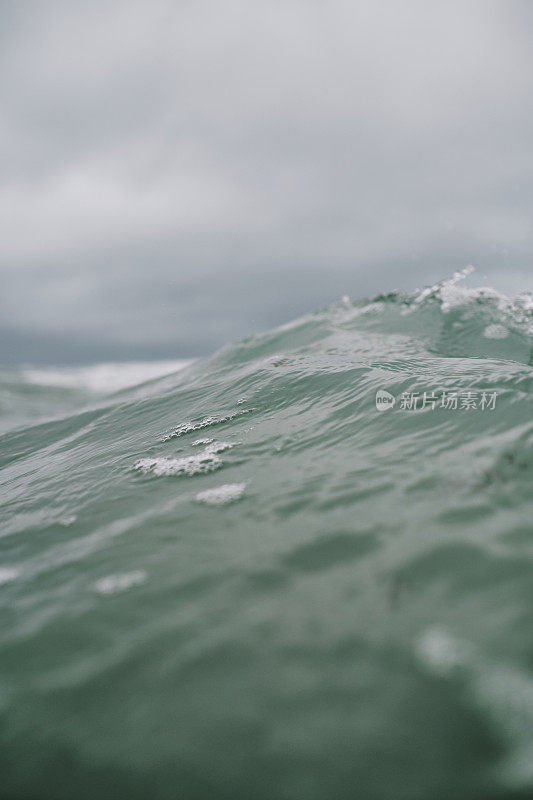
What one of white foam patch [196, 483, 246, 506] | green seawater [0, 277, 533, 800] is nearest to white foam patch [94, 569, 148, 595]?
green seawater [0, 277, 533, 800]

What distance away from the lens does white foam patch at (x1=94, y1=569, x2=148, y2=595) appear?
3201mm

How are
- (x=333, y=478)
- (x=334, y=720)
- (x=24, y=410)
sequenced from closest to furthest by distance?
(x=334, y=720)
(x=333, y=478)
(x=24, y=410)

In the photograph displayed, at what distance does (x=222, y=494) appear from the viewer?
4.35 meters

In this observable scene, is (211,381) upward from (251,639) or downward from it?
upward

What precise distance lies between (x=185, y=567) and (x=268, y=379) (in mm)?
5354

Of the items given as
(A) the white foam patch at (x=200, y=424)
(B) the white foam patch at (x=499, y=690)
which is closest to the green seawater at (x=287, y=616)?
(B) the white foam patch at (x=499, y=690)

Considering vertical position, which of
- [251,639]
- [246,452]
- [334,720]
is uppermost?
[246,452]

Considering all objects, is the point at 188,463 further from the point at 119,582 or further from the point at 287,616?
the point at 287,616

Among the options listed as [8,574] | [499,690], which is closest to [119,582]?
[8,574]

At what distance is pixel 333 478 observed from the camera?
4281 millimetres

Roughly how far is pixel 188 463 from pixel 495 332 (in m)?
9.04

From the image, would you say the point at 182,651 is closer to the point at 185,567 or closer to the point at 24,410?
the point at 185,567

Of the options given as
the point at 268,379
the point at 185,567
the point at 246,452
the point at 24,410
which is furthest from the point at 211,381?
the point at 24,410

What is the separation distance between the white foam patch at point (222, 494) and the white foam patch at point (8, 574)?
61.7 inches
